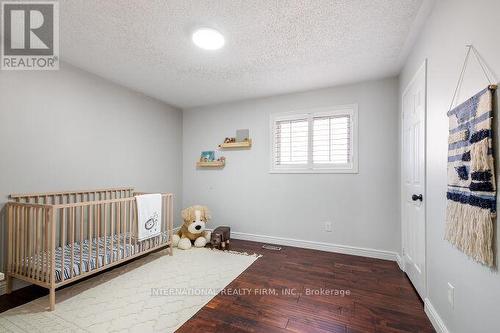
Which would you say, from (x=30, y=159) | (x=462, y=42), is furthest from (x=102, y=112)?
(x=462, y=42)

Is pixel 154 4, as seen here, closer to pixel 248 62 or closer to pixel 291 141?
pixel 248 62

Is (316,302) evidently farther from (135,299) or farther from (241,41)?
(241,41)

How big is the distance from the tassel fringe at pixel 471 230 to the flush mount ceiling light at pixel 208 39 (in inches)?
84.3

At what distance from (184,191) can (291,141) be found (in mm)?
2236

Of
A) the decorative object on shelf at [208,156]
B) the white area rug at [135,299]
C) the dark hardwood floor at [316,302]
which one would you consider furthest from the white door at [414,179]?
the decorative object on shelf at [208,156]

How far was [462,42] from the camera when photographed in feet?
4.35

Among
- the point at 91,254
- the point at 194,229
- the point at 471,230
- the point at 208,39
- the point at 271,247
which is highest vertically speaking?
the point at 208,39

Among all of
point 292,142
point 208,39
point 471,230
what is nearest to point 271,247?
point 292,142

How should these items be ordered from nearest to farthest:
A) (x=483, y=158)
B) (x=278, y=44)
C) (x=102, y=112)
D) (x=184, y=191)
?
(x=483, y=158)
(x=278, y=44)
(x=102, y=112)
(x=184, y=191)

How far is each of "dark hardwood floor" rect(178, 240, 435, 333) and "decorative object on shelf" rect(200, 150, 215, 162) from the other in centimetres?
201

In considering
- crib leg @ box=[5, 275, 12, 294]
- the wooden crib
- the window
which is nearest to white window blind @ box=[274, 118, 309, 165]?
the window

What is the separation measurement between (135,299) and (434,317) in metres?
2.38

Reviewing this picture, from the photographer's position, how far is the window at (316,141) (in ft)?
10.4

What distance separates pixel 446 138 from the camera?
1.53 m
